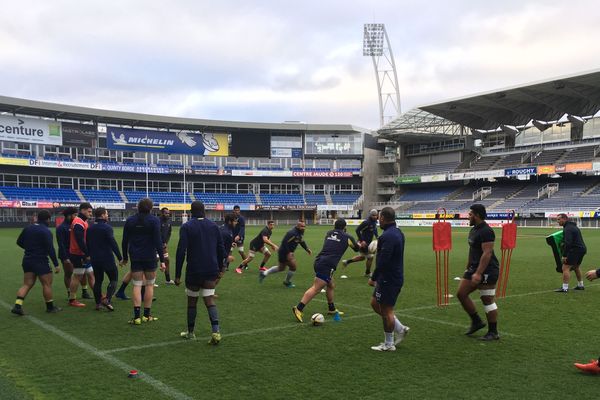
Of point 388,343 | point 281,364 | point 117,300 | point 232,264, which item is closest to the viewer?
point 281,364

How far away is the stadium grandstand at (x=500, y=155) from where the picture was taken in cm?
5169

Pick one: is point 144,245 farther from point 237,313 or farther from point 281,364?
point 281,364

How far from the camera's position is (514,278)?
46.0 ft

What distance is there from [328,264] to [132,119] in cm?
5773

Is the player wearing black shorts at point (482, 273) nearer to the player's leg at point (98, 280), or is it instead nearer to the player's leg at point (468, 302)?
the player's leg at point (468, 302)

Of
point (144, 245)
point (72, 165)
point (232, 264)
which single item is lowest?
point (232, 264)

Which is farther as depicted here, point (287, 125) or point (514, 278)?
point (287, 125)

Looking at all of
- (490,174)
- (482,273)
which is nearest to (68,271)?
(482,273)

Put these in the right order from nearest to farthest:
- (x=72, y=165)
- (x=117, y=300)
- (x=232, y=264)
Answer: (x=117, y=300)
(x=232, y=264)
(x=72, y=165)

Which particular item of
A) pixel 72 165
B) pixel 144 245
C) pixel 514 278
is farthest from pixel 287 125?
pixel 144 245

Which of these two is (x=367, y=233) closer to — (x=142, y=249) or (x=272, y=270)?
(x=272, y=270)

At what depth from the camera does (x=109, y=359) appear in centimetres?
636

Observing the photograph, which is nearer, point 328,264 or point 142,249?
point 142,249

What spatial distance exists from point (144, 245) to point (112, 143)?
55944 mm
